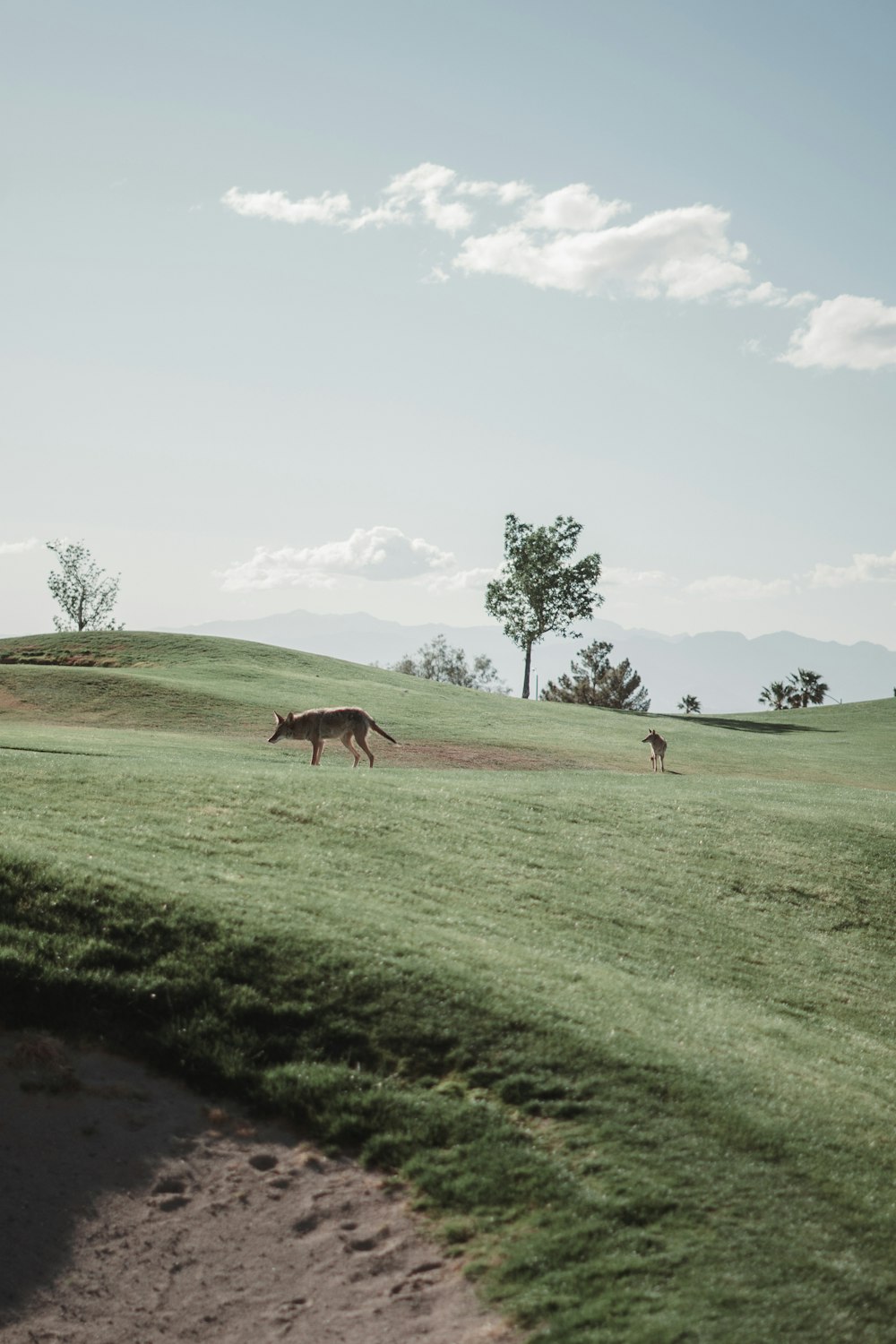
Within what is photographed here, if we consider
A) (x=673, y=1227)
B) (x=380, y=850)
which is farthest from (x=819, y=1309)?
(x=380, y=850)

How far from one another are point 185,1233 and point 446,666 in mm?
163264

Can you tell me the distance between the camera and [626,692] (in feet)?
413

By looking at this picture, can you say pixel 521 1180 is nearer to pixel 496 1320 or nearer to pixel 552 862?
pixel 496 1320

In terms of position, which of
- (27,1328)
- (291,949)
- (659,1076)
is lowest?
(27,1328)

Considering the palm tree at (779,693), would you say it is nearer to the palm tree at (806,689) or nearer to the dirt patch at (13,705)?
the palm tree at (806,689)

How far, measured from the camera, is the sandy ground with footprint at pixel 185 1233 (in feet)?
23.0

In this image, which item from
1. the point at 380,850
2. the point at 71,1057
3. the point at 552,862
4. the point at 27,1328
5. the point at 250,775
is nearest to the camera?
the point at 27,1328

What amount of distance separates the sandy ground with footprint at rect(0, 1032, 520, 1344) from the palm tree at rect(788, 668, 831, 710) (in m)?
106

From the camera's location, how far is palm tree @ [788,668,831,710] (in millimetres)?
108838

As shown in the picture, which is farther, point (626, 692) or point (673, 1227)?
point (626, 692)

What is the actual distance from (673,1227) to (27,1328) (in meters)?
4.58

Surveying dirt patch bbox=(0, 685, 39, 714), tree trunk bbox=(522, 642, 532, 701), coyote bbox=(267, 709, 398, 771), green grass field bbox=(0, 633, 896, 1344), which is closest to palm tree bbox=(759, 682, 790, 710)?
tree trunk bbox=(522, 642, 532, 701)

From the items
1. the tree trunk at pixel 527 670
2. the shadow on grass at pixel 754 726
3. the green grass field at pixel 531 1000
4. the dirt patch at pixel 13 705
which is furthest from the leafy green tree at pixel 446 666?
the green grass field at pixel 531 1000

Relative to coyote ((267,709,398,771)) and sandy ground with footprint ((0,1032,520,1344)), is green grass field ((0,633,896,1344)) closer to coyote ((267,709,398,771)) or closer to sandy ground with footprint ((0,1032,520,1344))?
sandy ground with footprint ((0,1032,520,1344))
